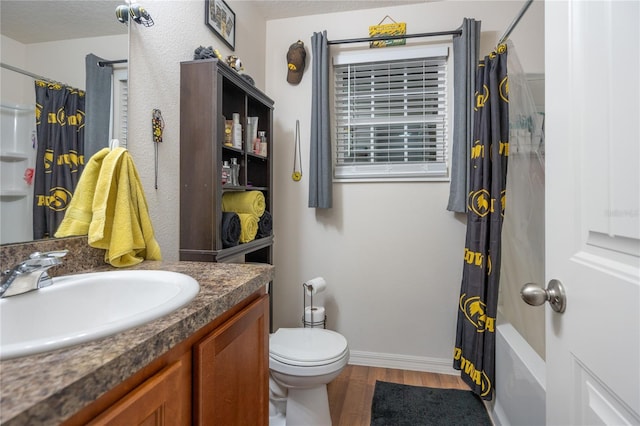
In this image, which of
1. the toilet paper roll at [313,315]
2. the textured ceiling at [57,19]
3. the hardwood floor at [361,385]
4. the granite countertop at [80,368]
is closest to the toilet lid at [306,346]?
the toilet paper roll at [313,315]

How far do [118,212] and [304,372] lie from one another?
977mm

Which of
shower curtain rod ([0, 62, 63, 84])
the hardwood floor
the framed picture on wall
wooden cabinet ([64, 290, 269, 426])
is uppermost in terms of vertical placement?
the framed picture on wall

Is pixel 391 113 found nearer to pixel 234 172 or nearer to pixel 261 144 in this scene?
pixel 261 144

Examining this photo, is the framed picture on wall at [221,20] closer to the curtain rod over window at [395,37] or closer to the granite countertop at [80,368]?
the curtain rod over window at [395,37]

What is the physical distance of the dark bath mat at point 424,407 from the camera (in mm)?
1626

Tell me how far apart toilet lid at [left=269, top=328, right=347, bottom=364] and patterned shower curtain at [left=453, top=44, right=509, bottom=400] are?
2.39ft

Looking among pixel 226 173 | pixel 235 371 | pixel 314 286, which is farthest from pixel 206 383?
pixel 314 286

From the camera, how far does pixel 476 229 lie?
68.1 inches

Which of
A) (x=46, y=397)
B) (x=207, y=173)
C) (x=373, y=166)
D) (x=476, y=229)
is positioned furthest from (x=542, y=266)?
(x=46, y=397)

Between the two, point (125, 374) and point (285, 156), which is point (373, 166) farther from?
point (125, 374)

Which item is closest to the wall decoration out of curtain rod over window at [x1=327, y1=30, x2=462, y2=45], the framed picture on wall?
curtain rod over window at [x1=327, y1=30, x2=462, y2=45]

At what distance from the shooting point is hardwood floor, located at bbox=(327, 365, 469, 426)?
5.50 ft

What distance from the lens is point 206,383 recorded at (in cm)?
69

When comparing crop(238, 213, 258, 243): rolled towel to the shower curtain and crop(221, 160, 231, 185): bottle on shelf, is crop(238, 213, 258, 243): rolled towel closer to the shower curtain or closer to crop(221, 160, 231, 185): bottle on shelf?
crop(221, 160, 231, 185): bottle on shelf
